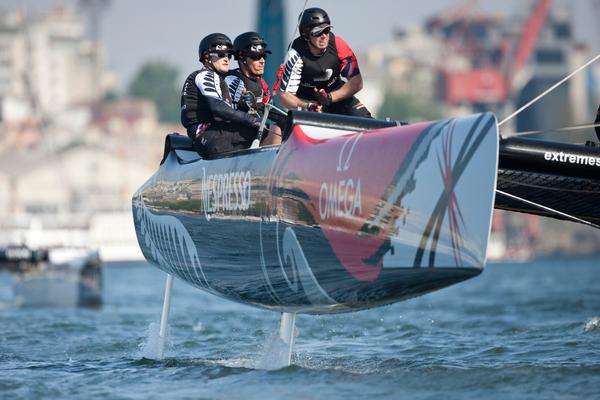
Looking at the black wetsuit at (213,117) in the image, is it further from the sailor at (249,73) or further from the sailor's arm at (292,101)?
the sailor's arm at (292,101)

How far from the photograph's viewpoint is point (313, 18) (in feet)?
28.9

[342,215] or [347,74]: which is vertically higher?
[347,74]

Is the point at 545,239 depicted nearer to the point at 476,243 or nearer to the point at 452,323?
the point at 452,323

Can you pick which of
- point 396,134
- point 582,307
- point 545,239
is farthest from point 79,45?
point 396,134

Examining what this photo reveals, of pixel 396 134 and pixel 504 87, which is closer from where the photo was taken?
pixel 396 134

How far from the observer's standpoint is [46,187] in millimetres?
76125

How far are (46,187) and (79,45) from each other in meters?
51.3

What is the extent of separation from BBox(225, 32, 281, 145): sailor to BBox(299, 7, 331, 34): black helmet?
338 millimetres

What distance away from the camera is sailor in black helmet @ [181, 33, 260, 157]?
8883mm

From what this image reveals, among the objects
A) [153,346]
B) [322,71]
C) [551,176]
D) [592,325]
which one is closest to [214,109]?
[322,71]

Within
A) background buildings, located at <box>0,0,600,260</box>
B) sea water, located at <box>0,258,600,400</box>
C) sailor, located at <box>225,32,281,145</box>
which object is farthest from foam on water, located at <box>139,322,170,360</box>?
background buildings, located at <box>0,0,600,260</box>

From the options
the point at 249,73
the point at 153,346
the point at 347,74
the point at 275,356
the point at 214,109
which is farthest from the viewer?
the point at 153,346

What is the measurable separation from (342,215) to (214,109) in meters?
2.01

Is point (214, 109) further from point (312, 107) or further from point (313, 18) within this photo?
point (313, 18)
